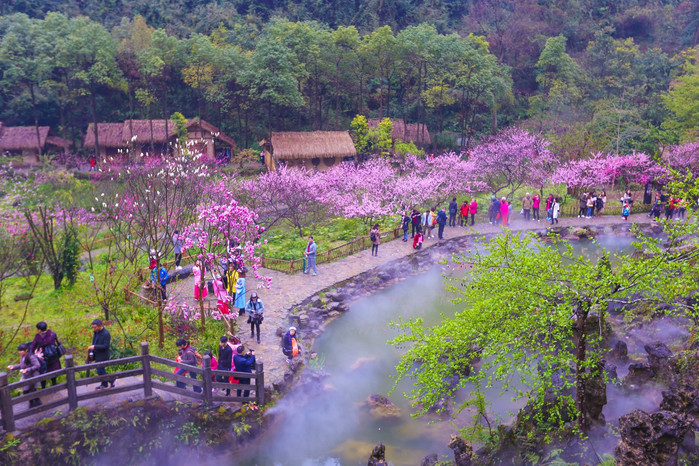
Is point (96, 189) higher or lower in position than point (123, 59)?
lower

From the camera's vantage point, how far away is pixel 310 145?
36.4m

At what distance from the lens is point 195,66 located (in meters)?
39.6

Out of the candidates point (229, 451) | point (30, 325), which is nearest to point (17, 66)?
point (30, 325)

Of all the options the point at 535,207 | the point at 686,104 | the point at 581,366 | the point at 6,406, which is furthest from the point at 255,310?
the point at 686,104

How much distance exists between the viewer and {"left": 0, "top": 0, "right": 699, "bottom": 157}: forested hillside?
3650 centimetres

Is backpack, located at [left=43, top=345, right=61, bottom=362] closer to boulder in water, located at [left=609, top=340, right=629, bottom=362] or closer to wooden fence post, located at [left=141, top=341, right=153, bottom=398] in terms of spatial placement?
wooden fence post, located at [left=141, top=341, right=153, bottom=398]

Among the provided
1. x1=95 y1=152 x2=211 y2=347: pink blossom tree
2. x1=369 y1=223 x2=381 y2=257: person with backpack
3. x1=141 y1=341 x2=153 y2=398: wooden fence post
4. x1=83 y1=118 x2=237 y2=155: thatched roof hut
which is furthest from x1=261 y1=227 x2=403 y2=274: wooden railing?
x1=83 y1=118 x2=237 y2=155: thatched roof hut

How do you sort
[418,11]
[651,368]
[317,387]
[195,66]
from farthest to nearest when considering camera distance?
[418,11], [195,66], [317,387], [651,368]

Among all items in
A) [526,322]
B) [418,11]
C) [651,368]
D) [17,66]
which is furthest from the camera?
[418,11]

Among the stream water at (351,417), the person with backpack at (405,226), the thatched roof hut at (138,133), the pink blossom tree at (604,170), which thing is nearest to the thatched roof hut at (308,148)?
the thatched roof hut at (138,133)

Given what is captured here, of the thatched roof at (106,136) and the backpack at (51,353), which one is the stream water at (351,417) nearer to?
the backpack at (51,353)

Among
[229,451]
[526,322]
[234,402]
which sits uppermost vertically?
[526,322]

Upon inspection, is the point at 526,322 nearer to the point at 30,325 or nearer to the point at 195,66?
the point at 30,325

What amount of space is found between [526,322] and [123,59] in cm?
4006
